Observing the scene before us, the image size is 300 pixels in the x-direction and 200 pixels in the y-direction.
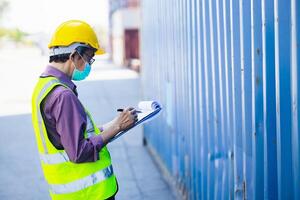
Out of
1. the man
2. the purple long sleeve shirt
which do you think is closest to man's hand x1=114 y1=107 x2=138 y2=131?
the man

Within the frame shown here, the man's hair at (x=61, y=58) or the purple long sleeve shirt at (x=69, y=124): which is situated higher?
the man's hair at (x=61, y=58)

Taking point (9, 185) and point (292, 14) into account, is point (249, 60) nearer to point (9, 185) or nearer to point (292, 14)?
point (292, 14)

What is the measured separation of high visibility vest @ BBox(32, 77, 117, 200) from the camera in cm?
284

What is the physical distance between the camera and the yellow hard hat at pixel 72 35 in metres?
2.87

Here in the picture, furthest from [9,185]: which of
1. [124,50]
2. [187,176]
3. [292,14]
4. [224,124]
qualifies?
[124,50]

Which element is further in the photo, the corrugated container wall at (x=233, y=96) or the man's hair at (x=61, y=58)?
the man's hair at (x=61, y=58)

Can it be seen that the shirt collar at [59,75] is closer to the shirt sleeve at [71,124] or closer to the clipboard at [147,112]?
the shirt sleeve at [71,124]

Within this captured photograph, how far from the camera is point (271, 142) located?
9.17 ft

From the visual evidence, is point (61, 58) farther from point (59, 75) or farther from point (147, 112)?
point (147, 112)

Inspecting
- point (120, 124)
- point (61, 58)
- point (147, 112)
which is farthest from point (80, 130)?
point (147, 112)

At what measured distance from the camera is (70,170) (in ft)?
9.48

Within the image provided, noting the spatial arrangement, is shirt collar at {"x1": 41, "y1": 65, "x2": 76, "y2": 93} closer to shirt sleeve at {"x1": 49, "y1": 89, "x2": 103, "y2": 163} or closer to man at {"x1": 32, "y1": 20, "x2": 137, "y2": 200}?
man at {"x1": 32, "y1": 20, "x2": 137, "y2": 200}

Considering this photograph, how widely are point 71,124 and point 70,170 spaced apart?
353 mm

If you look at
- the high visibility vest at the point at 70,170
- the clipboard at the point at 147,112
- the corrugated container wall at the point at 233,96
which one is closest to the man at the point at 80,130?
the high visibility vest at the point at 70,170
